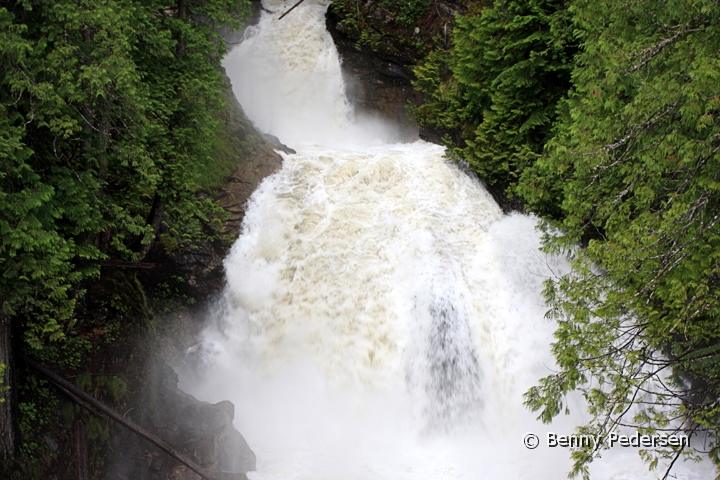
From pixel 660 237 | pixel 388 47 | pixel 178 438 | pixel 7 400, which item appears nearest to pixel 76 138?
pixel 7 400

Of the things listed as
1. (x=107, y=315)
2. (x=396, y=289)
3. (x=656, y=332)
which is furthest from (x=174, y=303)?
(x=656, y=332)

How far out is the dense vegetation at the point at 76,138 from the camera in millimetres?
5883

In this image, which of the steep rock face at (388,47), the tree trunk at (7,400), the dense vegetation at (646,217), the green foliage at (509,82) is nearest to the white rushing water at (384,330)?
the green foliage at (509,82)

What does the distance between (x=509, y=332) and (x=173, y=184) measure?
691 cm

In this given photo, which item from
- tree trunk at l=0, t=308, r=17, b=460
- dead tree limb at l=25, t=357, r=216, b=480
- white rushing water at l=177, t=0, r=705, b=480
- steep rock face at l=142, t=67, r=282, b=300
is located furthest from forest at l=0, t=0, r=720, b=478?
white rushing water at l=177, t=0, r=705, b=480

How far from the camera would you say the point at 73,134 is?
7.04m

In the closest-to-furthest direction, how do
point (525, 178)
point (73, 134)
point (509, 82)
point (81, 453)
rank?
point (81, 453) → point (73, 134) → point (525, 178) → point (509, 82)

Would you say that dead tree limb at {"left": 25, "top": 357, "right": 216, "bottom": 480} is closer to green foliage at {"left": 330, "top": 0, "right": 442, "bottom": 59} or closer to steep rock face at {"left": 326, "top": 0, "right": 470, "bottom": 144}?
steep rock face at {"left": 326, "top": 0, "right": 470, "bottom": 144}

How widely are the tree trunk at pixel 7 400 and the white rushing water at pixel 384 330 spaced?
373 cm

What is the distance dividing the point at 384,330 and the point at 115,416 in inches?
201

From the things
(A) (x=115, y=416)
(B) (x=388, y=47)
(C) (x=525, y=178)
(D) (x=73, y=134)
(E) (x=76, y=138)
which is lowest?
(A) (x=115, y=416)

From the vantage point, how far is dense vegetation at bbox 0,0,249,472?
19.3 ft

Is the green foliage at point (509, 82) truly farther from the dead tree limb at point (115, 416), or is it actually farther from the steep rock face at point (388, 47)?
the dead tree limb at point (115, 416)

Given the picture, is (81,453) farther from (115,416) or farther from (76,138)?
(76,138)
